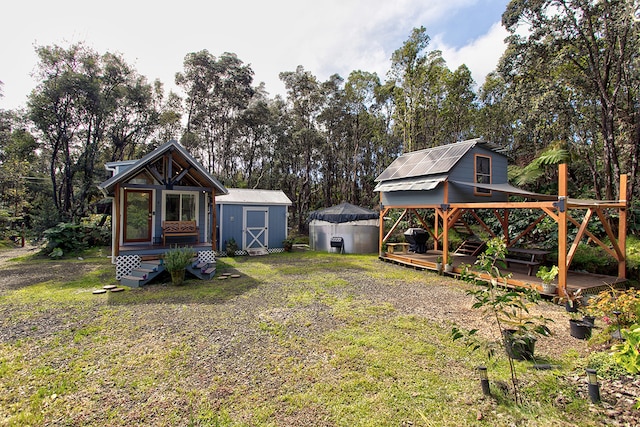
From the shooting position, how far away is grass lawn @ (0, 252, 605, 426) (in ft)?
8.48

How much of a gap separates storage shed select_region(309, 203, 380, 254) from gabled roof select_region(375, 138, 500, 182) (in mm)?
3140

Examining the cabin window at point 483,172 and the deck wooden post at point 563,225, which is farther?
the cabin window at point 483,172

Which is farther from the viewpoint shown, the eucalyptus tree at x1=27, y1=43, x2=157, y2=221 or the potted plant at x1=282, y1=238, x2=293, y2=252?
the potted plant at x1=282, y1=238, x2=293, y2=252

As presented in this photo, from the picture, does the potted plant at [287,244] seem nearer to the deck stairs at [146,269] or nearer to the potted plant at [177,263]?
the deck stairs at [146,269]

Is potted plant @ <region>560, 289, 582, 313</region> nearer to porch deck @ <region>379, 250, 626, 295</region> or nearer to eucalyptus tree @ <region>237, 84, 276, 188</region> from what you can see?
porch deck @ <region>379, 250, 626, 295</region>

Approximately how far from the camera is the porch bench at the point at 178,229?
882 centimetres

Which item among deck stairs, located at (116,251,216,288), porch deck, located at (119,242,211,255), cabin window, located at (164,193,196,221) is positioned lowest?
deck stairs, located at (116,251,216,288)

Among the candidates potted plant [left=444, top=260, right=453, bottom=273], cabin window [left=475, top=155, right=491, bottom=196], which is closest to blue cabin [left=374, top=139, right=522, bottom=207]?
cabin window [left=475, top=155, right=491, bottom=196]

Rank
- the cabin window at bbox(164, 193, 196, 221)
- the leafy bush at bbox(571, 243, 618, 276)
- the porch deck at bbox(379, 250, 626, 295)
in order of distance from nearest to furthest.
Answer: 1. the porch deck at bbox(379, 250, 626, 295)
2. the leafy bush at bbox(571, 243, 618, 276)
3. the cabin window at bbox(164, 193, 196, 221)

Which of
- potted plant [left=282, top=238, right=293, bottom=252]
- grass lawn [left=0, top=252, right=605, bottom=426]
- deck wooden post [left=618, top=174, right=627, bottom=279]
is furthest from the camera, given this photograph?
potted plant [left=282, top=238, right=293, bottom=252]

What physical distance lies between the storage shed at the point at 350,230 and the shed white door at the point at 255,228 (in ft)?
9.17

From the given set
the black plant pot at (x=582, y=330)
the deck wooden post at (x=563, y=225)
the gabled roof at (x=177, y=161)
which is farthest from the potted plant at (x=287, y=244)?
the black plant pot at (x=582, y=330)

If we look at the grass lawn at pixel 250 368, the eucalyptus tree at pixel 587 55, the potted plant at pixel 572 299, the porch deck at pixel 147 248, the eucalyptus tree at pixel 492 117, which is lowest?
the grass lawn at pixel 250 368

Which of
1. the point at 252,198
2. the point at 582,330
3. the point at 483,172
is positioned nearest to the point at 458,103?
the point at 483,172
